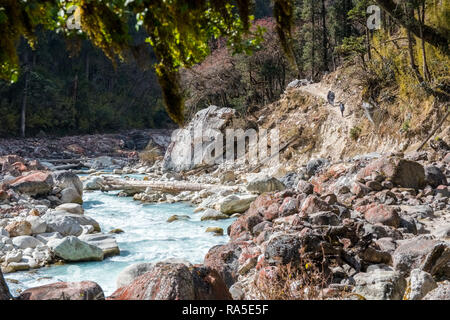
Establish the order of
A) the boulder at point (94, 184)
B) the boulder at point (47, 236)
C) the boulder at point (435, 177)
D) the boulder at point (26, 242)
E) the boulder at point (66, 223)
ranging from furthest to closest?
the boulder at point (94, 184) < the boulder at point (66, 223) < the boulder at point (435, 177) < the boulder at point (47, 236) < the boulder at point (26, 242)

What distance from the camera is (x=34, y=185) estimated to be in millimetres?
12906

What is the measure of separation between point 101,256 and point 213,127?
14549 millimetres

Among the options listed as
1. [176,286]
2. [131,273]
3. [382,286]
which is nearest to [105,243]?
[131,273]

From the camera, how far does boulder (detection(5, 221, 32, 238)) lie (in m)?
8.30

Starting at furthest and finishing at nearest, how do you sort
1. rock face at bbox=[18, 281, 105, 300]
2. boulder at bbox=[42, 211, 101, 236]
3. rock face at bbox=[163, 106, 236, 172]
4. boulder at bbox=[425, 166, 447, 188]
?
rock face at bbox=[163, 106, 236, 172]
boulder at bbox=[42, 211, 101, 236]
boulder at bbox=[425, 166, 447, 188]
rock face at bbox=[18, 281, 105, 300]

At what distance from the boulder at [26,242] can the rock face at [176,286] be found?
16.3ft

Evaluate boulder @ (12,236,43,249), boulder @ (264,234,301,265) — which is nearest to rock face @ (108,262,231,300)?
boulder @ (264,234,301,265)

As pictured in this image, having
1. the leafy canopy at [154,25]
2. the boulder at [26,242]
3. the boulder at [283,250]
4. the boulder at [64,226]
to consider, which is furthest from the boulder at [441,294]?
the boulder at [64,226]

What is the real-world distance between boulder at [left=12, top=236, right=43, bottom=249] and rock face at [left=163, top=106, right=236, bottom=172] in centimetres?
1286

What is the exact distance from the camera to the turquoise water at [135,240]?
639 centimetres

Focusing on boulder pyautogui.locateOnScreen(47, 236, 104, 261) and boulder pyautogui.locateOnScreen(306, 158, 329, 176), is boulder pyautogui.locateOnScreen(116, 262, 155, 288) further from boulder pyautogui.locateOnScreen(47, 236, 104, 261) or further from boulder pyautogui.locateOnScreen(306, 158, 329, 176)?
boulder pyautogui.locateOnScreen(306, 158, 329, 176)

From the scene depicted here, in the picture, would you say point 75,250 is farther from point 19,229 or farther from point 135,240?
point 19,229

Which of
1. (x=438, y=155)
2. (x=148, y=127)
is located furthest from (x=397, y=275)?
(x=148, y=127)

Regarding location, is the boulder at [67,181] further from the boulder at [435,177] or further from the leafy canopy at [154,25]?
the leafy canopy at [154,25]
